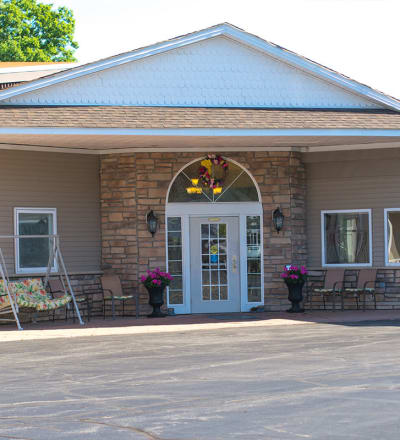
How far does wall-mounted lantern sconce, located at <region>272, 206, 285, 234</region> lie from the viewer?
58.4ft

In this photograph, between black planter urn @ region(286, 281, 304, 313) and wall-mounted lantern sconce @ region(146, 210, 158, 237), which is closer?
black planter urn @ region(286, 281, 304, 313)

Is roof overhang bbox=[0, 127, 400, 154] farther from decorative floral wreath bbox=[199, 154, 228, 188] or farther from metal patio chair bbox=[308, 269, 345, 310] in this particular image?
metal patio chair bbox=[308, 269, 345, 310]

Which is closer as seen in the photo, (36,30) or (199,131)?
(199,131)

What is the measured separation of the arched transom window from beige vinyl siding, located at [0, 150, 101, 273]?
1730 mm

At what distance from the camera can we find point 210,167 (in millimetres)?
17906

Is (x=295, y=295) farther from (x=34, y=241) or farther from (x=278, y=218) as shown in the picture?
(x=34, y=241)

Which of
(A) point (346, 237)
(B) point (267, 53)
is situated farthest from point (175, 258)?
(B) point (267, 53)

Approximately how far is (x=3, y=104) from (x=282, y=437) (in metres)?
11.8

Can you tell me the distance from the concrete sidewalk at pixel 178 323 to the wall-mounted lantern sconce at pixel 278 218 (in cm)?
178

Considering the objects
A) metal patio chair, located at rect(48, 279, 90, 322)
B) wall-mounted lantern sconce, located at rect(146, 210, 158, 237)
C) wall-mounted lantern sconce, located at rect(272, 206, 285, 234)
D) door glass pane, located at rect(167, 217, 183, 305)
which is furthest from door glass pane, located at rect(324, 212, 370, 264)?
metal patio chair, located at rect(48, 279, 90, 322)

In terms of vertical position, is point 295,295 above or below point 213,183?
below

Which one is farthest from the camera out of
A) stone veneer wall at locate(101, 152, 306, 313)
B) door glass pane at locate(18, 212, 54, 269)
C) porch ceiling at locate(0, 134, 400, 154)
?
stone veneer wall at locate(101, 152, 306, 313)

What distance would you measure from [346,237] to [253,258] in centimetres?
203

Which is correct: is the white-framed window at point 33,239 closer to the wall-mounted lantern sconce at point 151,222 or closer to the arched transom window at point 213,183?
the wall-mounted lantern sconce at point 151,222
